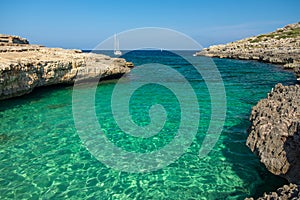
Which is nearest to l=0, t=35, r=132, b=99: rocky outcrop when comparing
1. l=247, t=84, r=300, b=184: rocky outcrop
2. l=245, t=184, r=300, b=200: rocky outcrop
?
l=247, t=84, r=300, b=184: rocky outcrop

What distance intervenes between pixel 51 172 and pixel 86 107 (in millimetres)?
7409

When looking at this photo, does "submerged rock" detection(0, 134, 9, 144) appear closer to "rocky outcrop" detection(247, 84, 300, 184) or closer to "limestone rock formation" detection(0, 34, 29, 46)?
"rocky outcrop" detection(247, 84, 300, 184)

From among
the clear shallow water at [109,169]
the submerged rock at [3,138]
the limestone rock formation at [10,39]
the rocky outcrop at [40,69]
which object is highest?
the limestone rock formation at [10,39]

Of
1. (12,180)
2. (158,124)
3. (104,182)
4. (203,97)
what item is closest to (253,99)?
(203,97)

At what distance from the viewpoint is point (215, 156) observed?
8.08m

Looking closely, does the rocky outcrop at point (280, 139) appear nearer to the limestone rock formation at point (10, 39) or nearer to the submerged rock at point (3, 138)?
the submerged rock at point (3, 138)

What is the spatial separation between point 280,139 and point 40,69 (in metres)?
15.8

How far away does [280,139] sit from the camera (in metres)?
5.75

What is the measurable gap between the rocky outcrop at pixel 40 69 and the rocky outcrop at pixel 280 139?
1353 cm

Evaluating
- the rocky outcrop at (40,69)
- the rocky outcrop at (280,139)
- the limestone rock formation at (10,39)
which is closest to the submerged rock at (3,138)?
the rocky outcrop at (40,69)

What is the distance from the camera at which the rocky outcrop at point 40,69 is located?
47.8 ft

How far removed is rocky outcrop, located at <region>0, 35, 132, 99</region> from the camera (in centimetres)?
1455

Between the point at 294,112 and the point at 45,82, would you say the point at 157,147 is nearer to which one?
the point at 294,112

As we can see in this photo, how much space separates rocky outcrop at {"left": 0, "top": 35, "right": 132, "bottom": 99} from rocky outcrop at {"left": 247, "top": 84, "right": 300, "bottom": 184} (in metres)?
13.5
